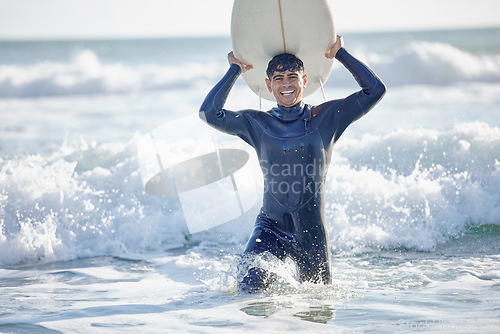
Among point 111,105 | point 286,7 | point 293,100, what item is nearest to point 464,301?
point 293,100

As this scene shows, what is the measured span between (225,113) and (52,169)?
4532 millimetres

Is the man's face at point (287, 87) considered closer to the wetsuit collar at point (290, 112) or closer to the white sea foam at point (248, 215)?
the wetsuit collar at point (290, 112)

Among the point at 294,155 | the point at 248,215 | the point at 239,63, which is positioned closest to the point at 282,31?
the point at 239,63

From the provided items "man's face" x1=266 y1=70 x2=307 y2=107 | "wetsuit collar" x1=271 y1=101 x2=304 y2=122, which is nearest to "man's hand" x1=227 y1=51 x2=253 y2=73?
"man's face" x1=266 y1=70 x2=307 y2=107

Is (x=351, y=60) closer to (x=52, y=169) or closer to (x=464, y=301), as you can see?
(x=464, y=301)

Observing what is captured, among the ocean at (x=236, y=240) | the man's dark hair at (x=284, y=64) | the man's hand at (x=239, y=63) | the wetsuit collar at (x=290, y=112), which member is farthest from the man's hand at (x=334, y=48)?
the ocean at (x=236, y=240)

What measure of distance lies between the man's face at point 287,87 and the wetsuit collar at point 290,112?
26mm

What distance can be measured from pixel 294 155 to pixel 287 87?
472 mm

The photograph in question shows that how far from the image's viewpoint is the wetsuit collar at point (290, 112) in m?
4.29

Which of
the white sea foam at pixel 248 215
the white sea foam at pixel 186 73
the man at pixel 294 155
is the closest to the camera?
the man at pixel 294 155

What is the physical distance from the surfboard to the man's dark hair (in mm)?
81

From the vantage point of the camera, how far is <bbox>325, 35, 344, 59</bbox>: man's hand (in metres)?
4.38

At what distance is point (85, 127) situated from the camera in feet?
45.9

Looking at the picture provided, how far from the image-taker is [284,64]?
429 centimetres
